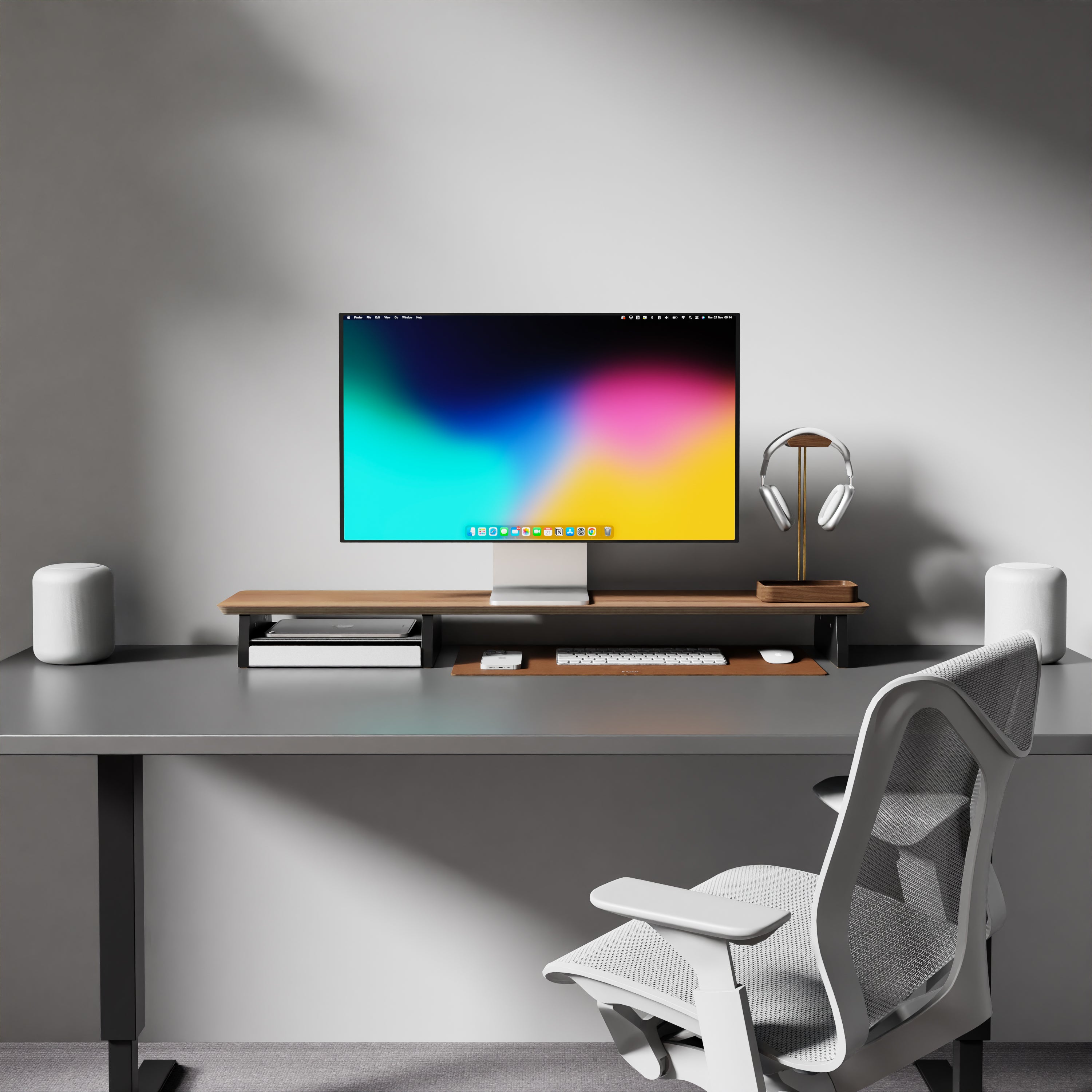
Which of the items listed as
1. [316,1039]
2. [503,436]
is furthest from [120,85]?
[316,1039]

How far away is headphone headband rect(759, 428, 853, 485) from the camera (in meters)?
2.04

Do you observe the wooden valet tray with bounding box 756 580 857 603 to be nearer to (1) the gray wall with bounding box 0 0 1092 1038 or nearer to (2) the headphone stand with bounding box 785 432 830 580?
(2) the headphone stand with bounding box 785 432 830 580

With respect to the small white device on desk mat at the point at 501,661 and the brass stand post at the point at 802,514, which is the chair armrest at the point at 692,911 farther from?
the brass stand post at the point at 802,514

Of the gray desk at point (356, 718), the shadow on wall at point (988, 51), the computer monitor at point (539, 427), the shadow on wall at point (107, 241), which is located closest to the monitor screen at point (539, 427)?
the computer monitor at point (539, 427)

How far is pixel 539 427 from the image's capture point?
199 centimetres

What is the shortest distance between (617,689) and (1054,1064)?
1392mm

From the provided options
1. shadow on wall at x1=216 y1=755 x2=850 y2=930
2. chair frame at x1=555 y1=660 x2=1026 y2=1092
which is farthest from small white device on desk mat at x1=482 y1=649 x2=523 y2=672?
chair frame at x1=555 y1=660 x2=1026 y2=1092

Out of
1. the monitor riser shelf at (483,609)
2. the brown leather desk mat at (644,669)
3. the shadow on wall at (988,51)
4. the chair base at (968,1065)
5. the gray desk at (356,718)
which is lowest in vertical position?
the chair base at (968,1065)

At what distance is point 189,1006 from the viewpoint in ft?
7.48

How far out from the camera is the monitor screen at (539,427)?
1971 mm

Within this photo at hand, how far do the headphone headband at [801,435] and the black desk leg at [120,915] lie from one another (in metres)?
1.40

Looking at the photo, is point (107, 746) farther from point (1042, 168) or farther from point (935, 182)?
point (1042, 168)

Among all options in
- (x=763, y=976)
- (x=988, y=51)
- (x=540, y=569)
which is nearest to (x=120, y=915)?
(x=540, y=569)

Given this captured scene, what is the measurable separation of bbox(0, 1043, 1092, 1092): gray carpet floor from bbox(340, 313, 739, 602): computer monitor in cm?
105
